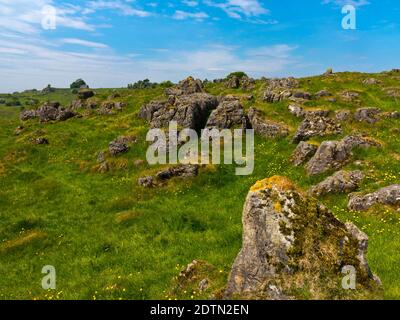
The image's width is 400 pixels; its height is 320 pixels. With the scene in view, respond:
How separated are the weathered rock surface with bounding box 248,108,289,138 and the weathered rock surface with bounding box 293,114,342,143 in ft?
10.4

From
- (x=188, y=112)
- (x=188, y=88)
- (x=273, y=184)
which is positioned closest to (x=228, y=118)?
(x=188, y=112)

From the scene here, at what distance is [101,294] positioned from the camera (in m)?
17.3

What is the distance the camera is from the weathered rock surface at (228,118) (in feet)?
153

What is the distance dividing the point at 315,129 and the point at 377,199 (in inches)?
630

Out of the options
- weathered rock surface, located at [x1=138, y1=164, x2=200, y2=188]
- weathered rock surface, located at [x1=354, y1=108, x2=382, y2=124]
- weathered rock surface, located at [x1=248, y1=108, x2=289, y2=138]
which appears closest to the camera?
weathered rock surface, located at [x1=138, y1=164, x2=200, y2=188]

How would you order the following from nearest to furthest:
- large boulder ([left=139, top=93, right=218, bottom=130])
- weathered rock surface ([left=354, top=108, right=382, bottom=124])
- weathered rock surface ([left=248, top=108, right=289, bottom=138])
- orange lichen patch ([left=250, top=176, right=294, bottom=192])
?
orange lichen patch ([left=250, top=176, right=294, bottom=192]) < weathered rock surface ([left=248, top=108, right=289, bottom=138]) < weathered rock surface ([left=354, top=108, right=382, bottom=124]) < large boulder ([left=139, top=93, right=218, bottom=130])

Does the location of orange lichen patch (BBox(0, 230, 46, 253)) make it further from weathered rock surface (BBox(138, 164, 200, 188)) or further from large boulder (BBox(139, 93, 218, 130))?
large boulder (BBox(139, 93, 218, 130))

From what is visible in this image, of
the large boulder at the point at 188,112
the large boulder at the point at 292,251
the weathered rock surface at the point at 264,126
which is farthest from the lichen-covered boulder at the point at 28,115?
the large boulder at the point at 292,251

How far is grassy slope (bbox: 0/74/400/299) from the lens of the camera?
19031mm

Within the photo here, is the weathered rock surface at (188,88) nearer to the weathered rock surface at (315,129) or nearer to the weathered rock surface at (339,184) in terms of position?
the weathered rock surface at (315,129)

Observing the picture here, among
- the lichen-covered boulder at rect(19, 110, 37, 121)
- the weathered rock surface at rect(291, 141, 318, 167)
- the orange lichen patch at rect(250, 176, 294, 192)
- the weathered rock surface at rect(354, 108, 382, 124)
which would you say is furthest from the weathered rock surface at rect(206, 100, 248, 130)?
the lichen-covered boulder at rect(19, 110, 37, 121)

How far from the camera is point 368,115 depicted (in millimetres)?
46188

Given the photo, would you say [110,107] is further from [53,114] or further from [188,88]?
[188,88]
